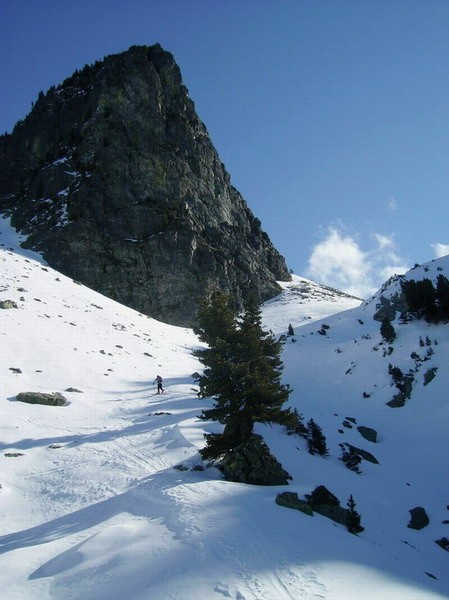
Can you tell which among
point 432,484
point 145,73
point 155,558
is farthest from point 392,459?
point 145,73

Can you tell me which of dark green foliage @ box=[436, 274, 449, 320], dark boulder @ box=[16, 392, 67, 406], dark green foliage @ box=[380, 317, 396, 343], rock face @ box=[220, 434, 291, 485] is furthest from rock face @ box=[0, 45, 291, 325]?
rock face @ box=[220, 434, 291, 485]

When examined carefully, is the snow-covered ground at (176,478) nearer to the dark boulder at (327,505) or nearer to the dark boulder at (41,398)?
the dark boulder at (41,398)

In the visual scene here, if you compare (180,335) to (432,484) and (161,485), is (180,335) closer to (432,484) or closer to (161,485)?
(432,484)

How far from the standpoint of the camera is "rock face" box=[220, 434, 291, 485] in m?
14.9

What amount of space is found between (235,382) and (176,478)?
14.8 feet

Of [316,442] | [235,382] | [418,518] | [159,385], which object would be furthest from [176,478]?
[159,385]

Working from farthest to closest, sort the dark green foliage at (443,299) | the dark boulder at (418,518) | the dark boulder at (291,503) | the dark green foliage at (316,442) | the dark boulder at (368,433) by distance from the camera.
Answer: the dark green foliage at (443,299), the dark boulder at (368,433), the dark green foliage at (316,442), the dark boulder at (418,518), the dark boulder at (291,503)

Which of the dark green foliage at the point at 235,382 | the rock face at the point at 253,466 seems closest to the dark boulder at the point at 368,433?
the dark green foliage at the point at 235,382

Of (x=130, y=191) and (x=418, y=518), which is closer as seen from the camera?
(x=418, y=518)

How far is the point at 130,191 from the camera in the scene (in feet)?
236

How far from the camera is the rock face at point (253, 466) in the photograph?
14.9 m

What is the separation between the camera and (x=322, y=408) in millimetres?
29516

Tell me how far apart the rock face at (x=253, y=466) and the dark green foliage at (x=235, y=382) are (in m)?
0.57

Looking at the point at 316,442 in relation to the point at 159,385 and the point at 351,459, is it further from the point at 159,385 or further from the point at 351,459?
the point at 159,385
